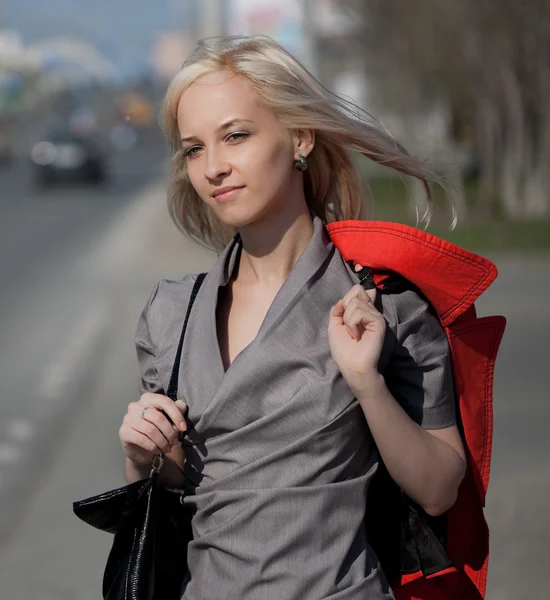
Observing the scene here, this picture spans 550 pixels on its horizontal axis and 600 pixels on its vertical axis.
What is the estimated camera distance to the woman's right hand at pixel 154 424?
2.16m

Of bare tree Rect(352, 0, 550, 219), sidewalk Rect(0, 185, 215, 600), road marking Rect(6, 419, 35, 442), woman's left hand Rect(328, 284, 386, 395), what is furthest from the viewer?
bare tree Rect(352, 0, 550, 219)

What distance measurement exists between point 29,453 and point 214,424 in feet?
17.4

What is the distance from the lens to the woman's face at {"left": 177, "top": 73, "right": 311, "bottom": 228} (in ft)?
7.42

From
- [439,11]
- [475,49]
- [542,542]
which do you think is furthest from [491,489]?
[439,11]

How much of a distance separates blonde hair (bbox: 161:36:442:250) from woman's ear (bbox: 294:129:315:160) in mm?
28

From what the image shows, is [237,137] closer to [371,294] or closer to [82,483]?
[371,294]

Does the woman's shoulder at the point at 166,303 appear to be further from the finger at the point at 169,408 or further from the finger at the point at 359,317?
the finger at the point at 359,317

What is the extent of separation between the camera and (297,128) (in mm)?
2330

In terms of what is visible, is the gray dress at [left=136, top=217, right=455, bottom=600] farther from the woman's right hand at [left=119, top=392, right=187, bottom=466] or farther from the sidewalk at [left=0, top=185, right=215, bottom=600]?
the sidewalk at [left=0, top=185, right=215, bottom=600]

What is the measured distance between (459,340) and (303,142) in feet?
1.58

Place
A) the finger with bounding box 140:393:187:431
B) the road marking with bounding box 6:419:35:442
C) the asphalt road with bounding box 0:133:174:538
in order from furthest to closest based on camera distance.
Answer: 1. the road marking with bounding box 6:419:35:442
2. the asphalt road with bounding box 0:133:174:538
3. the finger with bounding box 140:393:187:431

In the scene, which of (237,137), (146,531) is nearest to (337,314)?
(237,137)

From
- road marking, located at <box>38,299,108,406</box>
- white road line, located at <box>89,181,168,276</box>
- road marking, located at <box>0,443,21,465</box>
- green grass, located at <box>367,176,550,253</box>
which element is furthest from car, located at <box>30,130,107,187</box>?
road marking, located at <box>0,443,21,465</box>

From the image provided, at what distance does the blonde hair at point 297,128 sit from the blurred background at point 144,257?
0.14 metres
